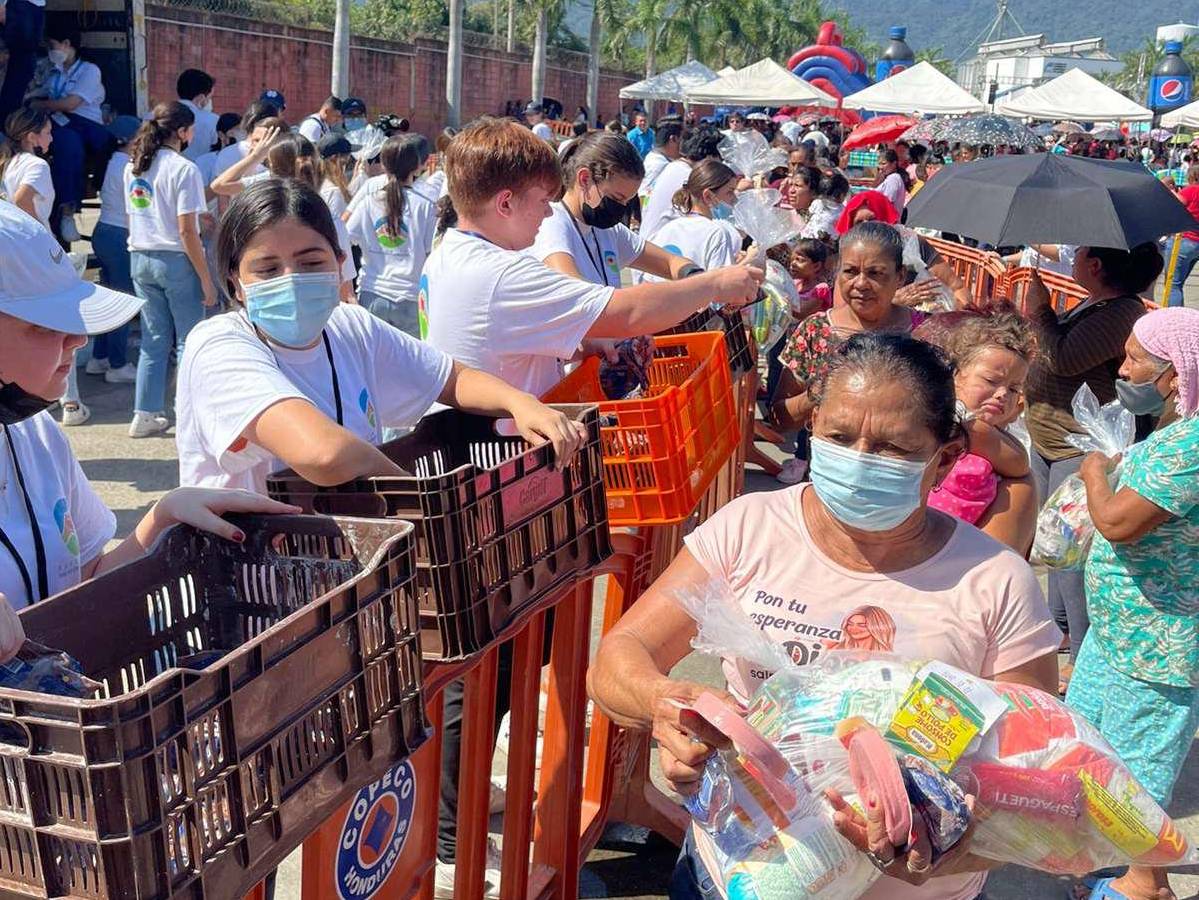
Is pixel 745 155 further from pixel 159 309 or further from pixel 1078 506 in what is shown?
pixel 1078 506

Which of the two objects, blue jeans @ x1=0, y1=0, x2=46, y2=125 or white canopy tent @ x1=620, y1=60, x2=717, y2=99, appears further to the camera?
white canopy tent @ x1=620, y1=60, x2=717, y2=99

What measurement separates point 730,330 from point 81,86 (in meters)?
9.17

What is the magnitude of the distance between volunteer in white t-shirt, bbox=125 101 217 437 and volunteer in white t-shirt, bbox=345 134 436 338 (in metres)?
1.06

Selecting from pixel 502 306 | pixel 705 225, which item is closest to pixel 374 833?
pixel 502 306

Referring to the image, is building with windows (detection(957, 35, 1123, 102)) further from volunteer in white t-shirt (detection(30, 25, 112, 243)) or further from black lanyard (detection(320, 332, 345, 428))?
black lanyard (detection(320, 332, 345, 428))

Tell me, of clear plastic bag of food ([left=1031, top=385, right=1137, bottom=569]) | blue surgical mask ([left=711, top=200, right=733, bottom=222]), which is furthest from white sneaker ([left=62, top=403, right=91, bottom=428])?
clear plastic bag of food ([left=1031, top=385, right=1137, bottom=569])

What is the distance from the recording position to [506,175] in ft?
11.6

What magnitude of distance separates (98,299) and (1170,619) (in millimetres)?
3034

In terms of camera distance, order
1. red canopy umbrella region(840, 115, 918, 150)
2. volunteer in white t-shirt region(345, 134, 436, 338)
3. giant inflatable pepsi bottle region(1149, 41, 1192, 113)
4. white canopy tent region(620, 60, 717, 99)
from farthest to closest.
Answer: giant inflatable pepsi bottle region(1149, 41, 1192, 113)
white canopy tent region(620, 60, 717, 99)
red canopy umbrella region(840, 115, 918, 150)
volunteer in white t-shirt region(345, 134, 436, 338)

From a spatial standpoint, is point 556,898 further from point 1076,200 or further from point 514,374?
point 1076,200

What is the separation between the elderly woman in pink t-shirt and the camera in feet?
7.48

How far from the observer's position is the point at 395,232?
788 cm

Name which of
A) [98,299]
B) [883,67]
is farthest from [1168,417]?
[883,67]

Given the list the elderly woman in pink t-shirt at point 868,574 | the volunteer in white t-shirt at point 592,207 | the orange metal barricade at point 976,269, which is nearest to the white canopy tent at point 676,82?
the orange metal barricade at point 976,269
